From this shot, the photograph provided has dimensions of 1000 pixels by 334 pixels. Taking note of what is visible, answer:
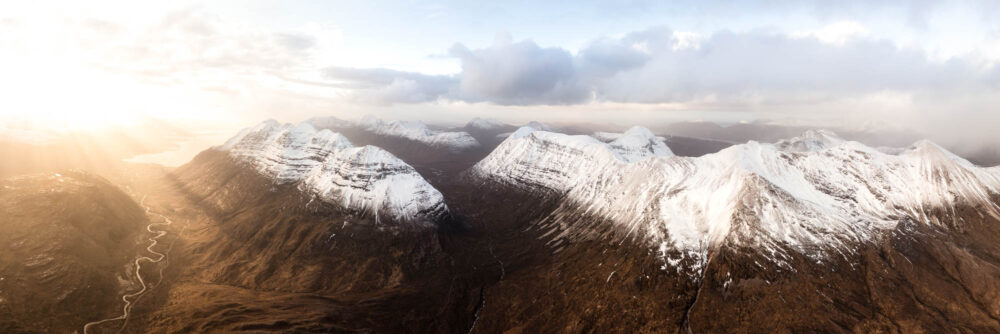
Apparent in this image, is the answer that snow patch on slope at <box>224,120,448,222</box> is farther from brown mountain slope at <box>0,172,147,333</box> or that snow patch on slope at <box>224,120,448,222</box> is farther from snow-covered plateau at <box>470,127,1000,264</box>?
snow-covered plateau at <box>470,127,1000,264</box>

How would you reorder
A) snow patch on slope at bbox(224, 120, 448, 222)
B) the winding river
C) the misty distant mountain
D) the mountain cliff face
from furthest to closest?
snow patch on slope at bbox(224, 120, 448, 222)
the misty distant mountain
the mountain cliff face
the winding river

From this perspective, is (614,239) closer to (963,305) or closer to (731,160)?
(731,160)

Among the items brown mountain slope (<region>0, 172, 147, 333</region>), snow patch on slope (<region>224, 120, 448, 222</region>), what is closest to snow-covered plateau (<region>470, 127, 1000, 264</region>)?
snow patch on slope (<region>224, 120, 448, 222</region>)

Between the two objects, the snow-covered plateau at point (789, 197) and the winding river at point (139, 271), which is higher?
the snow-covered plateau at point (789, 197)

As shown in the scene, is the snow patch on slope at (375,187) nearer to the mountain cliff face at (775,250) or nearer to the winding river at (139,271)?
the mountain cliff face at (775,250)

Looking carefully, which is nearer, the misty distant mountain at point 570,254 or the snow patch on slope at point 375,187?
the misty distant mountain at point 570,254

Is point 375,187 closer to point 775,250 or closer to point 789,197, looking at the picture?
point 775,250

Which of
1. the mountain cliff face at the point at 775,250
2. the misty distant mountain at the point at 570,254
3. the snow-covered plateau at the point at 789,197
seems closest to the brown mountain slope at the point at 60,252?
the misty distant mountain at the point at 570,254

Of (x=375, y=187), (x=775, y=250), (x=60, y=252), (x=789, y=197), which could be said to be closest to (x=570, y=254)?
(x=775, y=250)

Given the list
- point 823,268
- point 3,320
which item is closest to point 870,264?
point 823,268
